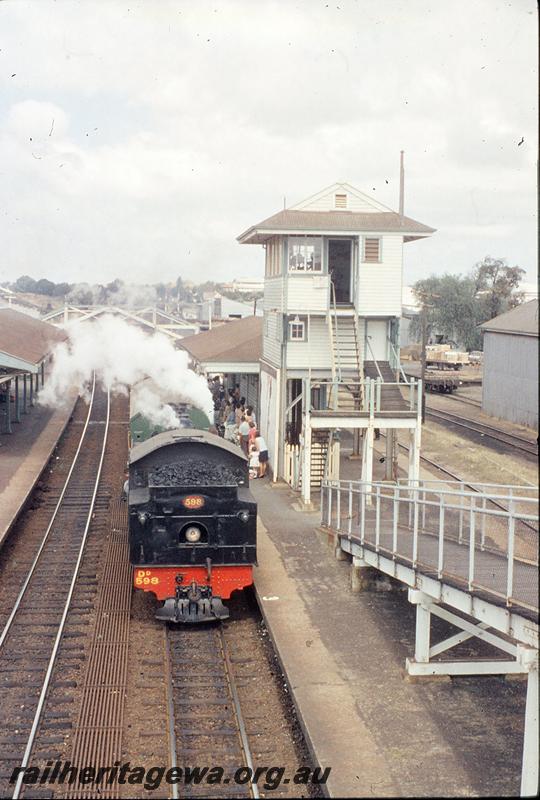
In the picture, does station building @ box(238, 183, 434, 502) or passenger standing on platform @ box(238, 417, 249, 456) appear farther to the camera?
passenger standing on platform @ box(238, 417, 249, 456)

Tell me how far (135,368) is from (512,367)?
47.2ft

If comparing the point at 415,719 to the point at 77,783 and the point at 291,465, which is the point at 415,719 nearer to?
the point at 77,783

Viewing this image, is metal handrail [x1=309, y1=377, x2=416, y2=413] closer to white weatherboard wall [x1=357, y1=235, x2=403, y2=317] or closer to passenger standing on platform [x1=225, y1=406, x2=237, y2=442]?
white weatherboard wall [x1=357, y1=235, x2=403, y2=317]

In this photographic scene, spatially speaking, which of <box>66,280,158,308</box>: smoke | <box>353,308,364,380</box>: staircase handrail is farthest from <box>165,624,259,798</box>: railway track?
<box>66,280,158,308</box>: smoke

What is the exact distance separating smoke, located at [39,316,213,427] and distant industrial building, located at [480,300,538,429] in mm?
12657

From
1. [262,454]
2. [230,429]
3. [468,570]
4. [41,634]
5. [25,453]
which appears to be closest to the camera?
[468,570]

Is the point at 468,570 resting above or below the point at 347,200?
below

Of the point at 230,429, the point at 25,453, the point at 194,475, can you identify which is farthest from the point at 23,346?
the point at 194,475

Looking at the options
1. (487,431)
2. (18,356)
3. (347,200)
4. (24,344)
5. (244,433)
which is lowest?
(487,431)

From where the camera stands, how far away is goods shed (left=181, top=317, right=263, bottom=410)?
2800 centimetres

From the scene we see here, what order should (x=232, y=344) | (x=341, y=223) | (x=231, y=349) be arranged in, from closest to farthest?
(x=341, y=223) < (x=231, y=349) < (x=232, y=344)

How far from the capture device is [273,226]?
21578 millimetres

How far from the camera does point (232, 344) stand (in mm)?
31828

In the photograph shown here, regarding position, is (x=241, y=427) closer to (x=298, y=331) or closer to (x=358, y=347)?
(x=298, y=331)
